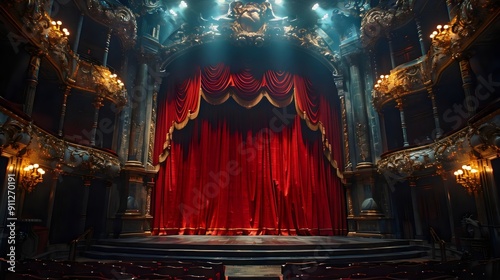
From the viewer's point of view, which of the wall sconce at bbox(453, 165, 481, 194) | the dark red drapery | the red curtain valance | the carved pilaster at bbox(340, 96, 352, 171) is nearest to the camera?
the wall sconce at bbox(453, 165, 481, 194)

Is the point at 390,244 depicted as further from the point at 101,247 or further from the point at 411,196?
the point at 101,247

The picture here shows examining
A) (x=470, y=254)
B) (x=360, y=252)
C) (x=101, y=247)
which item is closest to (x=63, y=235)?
(x=101, y=247)

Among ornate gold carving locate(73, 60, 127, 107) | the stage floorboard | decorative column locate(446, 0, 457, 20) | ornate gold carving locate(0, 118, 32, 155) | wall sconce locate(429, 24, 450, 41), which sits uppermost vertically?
decorative column locate(446, 0, 457, 20)

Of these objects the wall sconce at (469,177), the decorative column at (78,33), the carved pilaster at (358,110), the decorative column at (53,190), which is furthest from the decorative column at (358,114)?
the decorative column at (78,33)

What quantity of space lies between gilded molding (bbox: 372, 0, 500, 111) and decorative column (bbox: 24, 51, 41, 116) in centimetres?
1050

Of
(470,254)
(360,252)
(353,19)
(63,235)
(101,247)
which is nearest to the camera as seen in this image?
(470,254)

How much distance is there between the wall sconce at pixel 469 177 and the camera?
8.09 meters

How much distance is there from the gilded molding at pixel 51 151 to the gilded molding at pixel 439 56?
9.47 meters

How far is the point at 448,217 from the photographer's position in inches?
396

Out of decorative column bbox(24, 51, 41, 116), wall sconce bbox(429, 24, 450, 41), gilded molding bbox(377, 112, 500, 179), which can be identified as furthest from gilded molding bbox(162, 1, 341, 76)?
decorative column bbox(24, 51, 41, 116)

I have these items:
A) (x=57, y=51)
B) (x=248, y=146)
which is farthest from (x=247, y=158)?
(x=57, y=51)

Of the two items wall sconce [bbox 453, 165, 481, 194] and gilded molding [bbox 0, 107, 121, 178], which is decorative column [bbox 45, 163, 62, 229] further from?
wall sconce [bbox 453, 165, 481, 194]

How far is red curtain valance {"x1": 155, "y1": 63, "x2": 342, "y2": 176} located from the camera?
13406 mm

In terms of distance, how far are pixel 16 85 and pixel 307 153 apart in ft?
33.2
